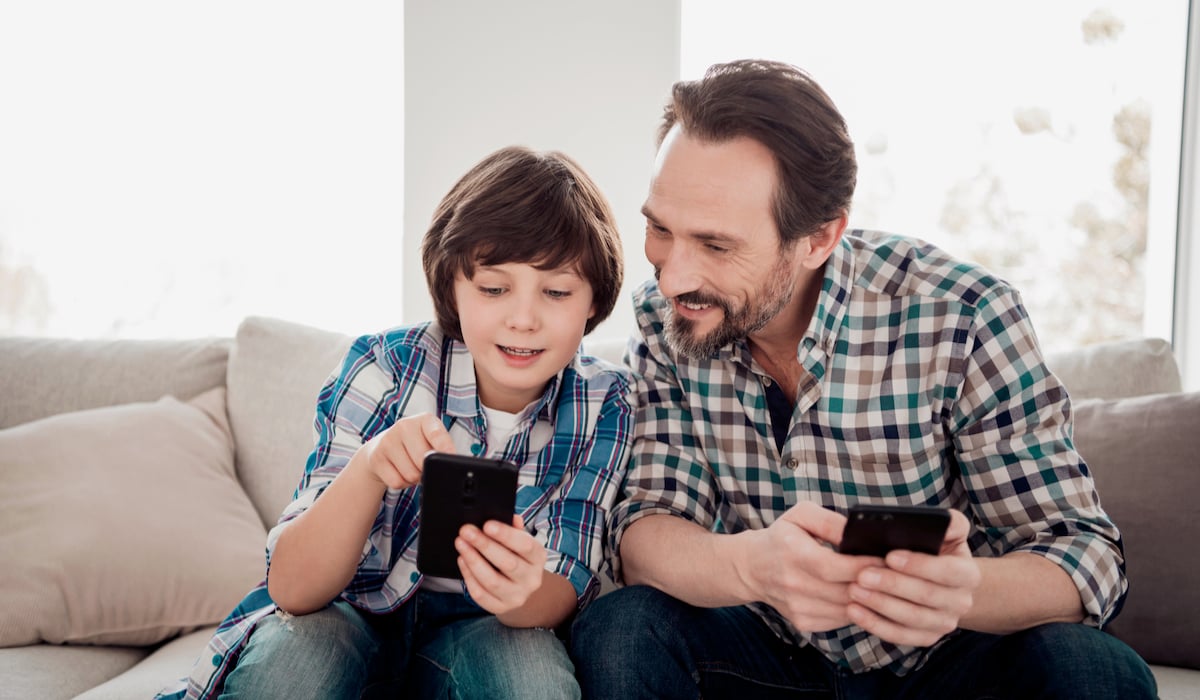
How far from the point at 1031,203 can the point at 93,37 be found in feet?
10.8

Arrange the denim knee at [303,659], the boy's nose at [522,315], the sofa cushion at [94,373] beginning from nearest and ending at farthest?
the denim knee at [303,659]
the boy's nose at [522,315]
the sofa cushion at [94,373]

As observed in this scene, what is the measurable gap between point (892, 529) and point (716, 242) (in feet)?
1.91

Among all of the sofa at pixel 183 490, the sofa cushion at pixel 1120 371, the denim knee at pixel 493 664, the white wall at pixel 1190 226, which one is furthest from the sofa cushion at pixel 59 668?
the white wall at pixel 1190 226

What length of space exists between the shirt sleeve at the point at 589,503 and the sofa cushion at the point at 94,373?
118 cm

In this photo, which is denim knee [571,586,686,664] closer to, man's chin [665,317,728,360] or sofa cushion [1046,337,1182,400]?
man's chin [665,317,728,360]

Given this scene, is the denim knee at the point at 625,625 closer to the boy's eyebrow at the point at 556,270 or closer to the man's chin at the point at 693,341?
the man's chin at the point at 693,341

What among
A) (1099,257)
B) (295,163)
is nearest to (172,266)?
(295,163)

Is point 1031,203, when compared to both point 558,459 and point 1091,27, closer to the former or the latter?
point 1091,27

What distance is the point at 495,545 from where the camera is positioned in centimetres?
122

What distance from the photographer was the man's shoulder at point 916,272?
1506 mm

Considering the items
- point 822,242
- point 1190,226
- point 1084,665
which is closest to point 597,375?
point 822,242

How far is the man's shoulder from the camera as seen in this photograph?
1.51 m

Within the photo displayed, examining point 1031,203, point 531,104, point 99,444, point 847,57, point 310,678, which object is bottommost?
point 310,678

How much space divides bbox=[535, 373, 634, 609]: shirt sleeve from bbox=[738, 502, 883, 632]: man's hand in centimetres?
33
